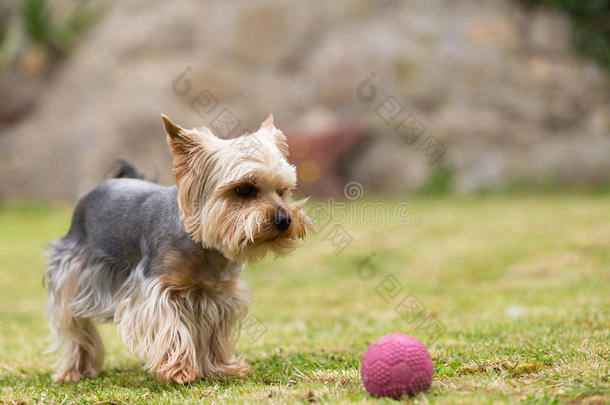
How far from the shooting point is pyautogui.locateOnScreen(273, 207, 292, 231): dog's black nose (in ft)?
14.6

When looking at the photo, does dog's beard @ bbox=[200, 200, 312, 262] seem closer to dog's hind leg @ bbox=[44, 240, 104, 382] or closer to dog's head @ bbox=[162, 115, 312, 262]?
dog's head @ bbox=[162, 115, 312, 262]

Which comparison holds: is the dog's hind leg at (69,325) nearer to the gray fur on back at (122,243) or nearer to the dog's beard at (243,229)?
the gray fur on back at (122,243)

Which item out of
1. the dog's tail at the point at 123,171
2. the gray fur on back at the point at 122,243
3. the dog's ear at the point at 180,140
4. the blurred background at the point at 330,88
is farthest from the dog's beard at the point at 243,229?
the blurred background at the point at 330,88

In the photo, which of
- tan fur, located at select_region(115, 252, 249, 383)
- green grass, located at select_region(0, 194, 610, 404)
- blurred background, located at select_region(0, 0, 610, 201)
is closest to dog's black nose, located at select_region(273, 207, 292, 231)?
tan fur, located at select_region(115, 252, 249, 383)

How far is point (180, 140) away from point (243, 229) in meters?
0.76

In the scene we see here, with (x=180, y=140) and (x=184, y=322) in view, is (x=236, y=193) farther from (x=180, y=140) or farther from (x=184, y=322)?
(x=184, y=322)

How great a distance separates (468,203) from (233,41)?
676 cm

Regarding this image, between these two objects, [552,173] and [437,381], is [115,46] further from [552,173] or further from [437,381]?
[437,381]

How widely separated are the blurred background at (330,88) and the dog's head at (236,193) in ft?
31.0

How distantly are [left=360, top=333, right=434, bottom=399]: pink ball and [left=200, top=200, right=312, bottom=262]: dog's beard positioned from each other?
108 cm

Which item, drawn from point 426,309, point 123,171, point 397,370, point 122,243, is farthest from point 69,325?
point 426,309

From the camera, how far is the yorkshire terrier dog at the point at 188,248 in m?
4.47

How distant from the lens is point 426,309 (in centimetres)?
763

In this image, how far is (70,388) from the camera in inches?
189
